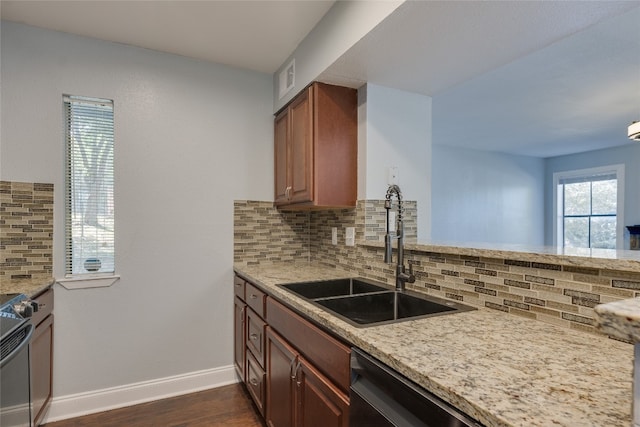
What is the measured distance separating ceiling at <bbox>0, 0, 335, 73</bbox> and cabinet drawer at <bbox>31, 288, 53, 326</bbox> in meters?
1.62

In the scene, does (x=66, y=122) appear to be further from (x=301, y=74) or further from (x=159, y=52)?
(x=301, y=74)

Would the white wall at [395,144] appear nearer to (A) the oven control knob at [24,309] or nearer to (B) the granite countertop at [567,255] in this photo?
(B) the granite countertop at [567,255]

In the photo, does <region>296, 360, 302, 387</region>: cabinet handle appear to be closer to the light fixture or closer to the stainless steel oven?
the stainless steel oven

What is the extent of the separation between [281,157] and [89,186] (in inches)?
51.4

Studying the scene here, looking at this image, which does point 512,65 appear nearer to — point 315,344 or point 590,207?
point 315,344

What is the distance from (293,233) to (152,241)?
1063 mm

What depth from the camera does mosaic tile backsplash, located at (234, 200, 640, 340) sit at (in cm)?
109

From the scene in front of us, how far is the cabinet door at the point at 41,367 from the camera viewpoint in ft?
5.60

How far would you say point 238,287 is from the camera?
2.47 metres

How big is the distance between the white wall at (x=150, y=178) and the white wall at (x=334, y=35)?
615 mm

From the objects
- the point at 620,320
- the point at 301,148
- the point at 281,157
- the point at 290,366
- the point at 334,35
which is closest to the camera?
the point at 620,320

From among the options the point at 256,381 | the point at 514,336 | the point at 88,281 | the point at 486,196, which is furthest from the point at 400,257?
the point at 486,196

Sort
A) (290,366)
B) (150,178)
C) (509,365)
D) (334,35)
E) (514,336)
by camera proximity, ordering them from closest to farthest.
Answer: (509,365) < (514,336) < (290,366) < (334,35) < (150,178)

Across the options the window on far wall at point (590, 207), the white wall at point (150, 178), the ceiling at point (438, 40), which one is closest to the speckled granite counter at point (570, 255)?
the ceiling at point (438, 40)
